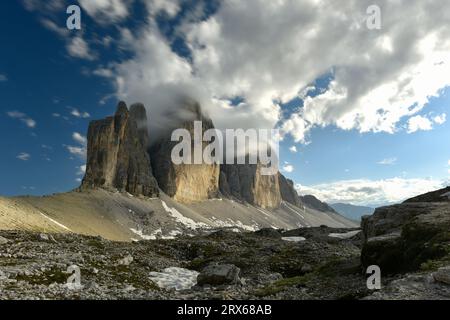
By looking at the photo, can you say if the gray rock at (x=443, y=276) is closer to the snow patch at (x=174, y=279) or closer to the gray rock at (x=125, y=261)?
the snow patch at (x=174, y=279)

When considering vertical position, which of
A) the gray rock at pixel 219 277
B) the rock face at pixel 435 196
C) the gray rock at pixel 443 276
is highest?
the rock face at pixel 435 196

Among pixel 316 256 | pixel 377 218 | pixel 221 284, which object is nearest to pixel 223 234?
pixel 316 256

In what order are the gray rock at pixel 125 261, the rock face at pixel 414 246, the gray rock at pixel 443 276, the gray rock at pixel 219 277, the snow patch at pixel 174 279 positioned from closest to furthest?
the gray rock at pixel 443 276, the rock face at pixel 414 246, the gray rock at pixel 219 277, the snow patch at pixel 174 279, the gray rock at pixel 125 261

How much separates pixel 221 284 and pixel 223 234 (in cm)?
5990

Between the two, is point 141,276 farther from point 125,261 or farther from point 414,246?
point 414,246

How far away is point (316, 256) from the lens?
54938mm

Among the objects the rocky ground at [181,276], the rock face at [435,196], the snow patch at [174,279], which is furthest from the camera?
the rock face at [435,196]

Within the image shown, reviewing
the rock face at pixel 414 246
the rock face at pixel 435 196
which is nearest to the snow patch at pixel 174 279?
the rock face at pixel 414 246

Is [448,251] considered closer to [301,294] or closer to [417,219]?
[417,219]

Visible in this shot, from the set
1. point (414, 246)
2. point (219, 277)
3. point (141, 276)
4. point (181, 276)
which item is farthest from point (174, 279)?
point (414, 246)

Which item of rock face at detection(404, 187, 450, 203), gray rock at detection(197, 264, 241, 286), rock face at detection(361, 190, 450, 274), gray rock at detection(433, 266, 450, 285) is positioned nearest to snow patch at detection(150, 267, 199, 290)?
gray rock at detection(197, 264, 241, 286)

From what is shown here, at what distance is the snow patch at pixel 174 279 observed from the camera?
31969 mm

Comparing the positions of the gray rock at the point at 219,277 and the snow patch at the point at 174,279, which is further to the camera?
the snow patch at the point at 174,279

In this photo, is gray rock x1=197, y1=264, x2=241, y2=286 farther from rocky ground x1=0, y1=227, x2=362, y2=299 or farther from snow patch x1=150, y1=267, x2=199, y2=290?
Result: snow patch x1=150, y1=267, x2=199, y2=290
